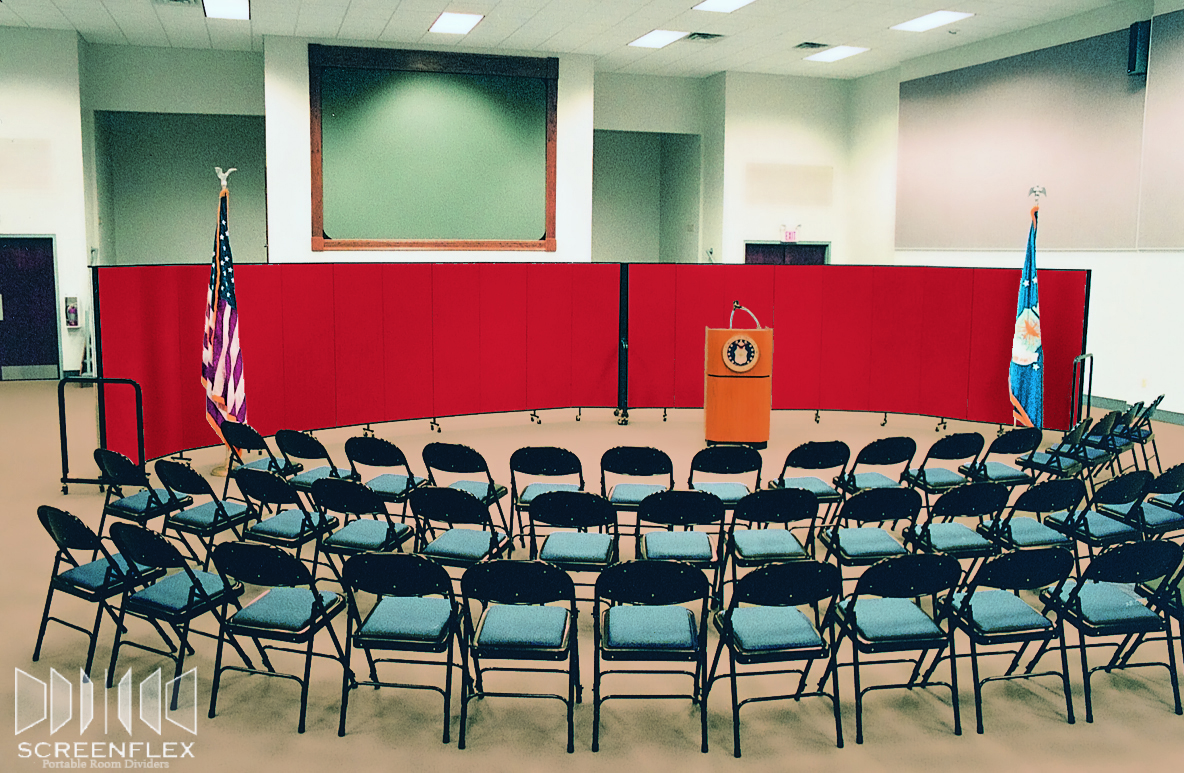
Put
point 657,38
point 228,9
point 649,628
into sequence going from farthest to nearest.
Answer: point 657,38, point 228,9, point 649,628

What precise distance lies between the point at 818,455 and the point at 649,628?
7.81ft

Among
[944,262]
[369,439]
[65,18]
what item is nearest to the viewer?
[369,439]

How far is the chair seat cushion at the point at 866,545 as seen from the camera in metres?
4.76

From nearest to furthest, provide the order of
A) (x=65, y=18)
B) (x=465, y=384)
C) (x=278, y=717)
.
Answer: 1. (x=278, y=717)
2. (x=465, y=384)
3. (x=65, y=18)

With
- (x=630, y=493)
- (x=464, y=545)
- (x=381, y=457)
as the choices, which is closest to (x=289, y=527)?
(x=381, y=457)

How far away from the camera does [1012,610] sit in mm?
4074

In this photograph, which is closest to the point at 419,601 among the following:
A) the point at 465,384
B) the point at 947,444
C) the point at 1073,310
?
the point at 947,444

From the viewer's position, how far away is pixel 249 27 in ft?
39.3

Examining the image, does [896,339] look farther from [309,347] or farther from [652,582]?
[652,582]

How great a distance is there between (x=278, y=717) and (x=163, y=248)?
1276 centimetres

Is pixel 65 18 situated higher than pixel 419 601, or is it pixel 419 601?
pixel 65 18

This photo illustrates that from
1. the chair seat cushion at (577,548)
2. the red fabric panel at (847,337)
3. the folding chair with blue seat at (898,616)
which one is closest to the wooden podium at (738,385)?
the red fabric panel at (847,337)

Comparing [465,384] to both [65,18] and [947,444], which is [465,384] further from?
[65,18]

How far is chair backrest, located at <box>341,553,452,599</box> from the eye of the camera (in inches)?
145
